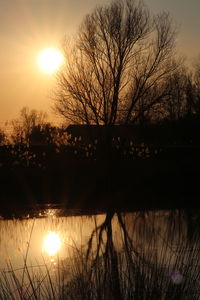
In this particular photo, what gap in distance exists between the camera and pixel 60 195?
50.6 ft

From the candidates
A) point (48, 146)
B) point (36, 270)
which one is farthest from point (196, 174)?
point (36, 270)

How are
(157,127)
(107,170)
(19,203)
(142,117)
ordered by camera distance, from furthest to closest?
(157,127) < (142,117) < (107,170) < (19,203)

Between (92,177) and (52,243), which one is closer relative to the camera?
(52,243)

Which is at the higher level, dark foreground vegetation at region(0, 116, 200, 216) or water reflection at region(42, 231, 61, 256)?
dark foreground vegetation at region(0, 116, 200, 216)

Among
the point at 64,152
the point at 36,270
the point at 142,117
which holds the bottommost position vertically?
the point at 36,270

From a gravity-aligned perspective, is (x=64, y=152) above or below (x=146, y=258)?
above

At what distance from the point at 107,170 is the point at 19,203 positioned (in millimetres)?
4008

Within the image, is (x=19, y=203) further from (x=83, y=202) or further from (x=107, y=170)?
(x=107, y=170)

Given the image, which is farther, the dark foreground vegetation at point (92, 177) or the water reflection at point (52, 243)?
the dark foreground vegetation at point (92, 177)

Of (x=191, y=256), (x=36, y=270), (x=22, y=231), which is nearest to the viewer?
(x=191, y=256)

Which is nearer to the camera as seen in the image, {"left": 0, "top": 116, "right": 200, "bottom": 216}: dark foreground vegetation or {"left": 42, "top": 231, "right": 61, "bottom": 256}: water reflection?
{"left": 42, "top": 231, "right": 61, "bottom": 256}: water reflection

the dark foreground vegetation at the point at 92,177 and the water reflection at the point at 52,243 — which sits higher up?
the dark foreground vegetation at the point at 92,177

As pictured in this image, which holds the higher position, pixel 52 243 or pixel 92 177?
pixel 92 177

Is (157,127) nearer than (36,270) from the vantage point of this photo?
No
